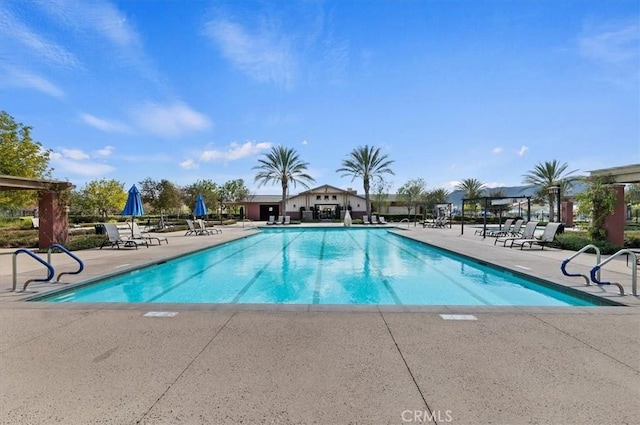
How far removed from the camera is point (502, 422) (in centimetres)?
223

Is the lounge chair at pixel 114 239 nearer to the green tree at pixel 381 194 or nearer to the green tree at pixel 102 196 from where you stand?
the green tree at pixel 102 196

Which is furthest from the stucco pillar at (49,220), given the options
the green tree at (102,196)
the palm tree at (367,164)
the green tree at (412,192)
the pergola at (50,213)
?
the green tree at (412,192)

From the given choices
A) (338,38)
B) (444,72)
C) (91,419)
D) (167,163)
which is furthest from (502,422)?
(167,163)

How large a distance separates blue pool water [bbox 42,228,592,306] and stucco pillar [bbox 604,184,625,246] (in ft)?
18.9

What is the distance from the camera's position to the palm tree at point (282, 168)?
37.9 m

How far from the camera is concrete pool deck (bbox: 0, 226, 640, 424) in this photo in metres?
2.37

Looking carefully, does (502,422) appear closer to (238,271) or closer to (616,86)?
(238,271)

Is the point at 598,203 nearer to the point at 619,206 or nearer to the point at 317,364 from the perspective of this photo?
the point at 619,206

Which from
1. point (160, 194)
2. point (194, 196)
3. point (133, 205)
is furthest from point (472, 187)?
point (133, 205)

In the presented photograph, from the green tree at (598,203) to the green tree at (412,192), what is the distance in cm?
3384

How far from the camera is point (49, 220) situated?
13094mm

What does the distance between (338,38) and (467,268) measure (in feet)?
31.1

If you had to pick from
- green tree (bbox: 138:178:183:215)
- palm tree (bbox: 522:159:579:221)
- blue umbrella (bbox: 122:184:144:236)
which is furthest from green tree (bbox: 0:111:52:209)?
palm tree (bbox: 522:159:579:221)

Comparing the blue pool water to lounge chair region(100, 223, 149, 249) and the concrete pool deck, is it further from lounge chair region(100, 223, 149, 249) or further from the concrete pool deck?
lounge chair region(100, 223, 149, 249)
